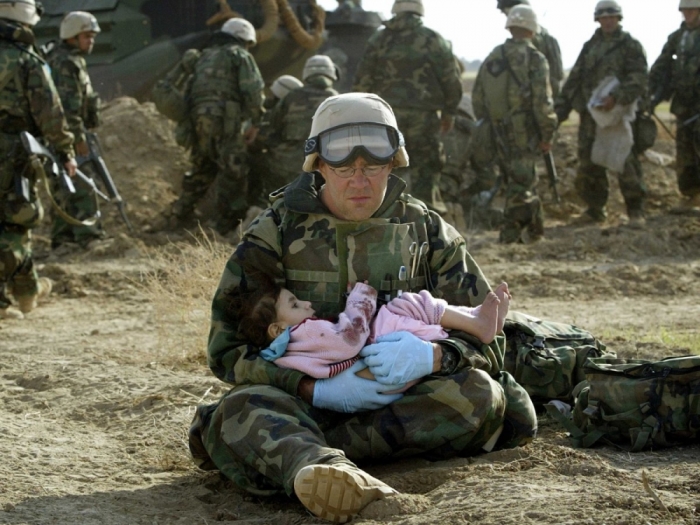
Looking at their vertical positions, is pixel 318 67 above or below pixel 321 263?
above

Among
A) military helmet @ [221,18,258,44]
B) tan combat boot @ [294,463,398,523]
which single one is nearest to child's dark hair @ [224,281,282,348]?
tan combat boot @ [294,463,398,523]

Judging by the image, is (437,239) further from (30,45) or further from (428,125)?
(428,125)

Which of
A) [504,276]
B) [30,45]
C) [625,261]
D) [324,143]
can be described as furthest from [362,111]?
[625,261]

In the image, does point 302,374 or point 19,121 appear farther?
point 19,121

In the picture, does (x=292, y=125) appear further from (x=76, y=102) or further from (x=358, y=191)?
(x=358, y=191)

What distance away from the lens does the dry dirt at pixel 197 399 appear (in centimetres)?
333

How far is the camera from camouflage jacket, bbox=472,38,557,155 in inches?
412

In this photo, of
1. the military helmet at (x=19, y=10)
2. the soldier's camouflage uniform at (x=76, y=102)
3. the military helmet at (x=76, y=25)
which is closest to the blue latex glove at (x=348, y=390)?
the military helmet at (x=19, y=10)

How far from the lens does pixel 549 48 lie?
13.5m

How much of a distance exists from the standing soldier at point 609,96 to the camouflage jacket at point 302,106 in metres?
2.72

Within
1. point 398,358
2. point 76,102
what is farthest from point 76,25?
point 398,358

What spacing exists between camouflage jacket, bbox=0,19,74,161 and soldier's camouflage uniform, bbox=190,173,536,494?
4.01 m

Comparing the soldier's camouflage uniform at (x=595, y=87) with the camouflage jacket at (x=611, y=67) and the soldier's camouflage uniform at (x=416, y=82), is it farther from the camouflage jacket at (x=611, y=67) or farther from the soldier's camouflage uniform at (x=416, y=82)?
the soldier's camouflage uniform at (x=416, y=82)

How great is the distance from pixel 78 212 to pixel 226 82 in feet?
6.10
